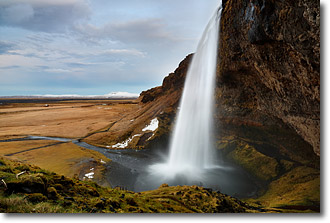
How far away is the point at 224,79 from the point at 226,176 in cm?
764

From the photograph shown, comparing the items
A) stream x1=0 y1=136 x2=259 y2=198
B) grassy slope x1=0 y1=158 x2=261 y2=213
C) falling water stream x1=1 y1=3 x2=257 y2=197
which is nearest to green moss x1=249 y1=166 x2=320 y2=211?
stream x1=0 y1=136 x2=259 y2=198

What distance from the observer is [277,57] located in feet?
23.9

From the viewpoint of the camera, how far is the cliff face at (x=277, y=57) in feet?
17.6

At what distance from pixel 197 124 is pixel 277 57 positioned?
9.84 metres

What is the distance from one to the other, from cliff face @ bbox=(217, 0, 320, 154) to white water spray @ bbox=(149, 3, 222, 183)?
1.70m

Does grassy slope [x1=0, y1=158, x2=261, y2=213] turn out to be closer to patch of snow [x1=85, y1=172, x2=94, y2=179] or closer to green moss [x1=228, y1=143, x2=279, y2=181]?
patch of snow [x1=85, y1=172, x2=94, y2=179]

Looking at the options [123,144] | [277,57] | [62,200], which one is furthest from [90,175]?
[277,57]

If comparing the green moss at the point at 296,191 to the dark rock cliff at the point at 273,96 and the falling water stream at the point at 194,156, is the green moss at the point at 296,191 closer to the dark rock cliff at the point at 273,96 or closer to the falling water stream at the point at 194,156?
the dark rock cliff at the point at 273,96

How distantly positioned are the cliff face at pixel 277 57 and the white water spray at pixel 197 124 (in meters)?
1.70

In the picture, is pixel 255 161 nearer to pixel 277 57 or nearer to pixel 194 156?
pixel 194 156

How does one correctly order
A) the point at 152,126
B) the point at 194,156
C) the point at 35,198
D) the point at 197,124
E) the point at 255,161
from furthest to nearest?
the point at 152,126, the point at 197,124, the point at 194,156, the point at 255,161, the point at 35,198

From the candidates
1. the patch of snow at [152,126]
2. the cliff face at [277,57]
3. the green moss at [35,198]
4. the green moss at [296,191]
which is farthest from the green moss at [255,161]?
the green moss at [35,198]

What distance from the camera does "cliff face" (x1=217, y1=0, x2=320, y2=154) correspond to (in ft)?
17.6

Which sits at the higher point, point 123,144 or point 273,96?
point 273,96
